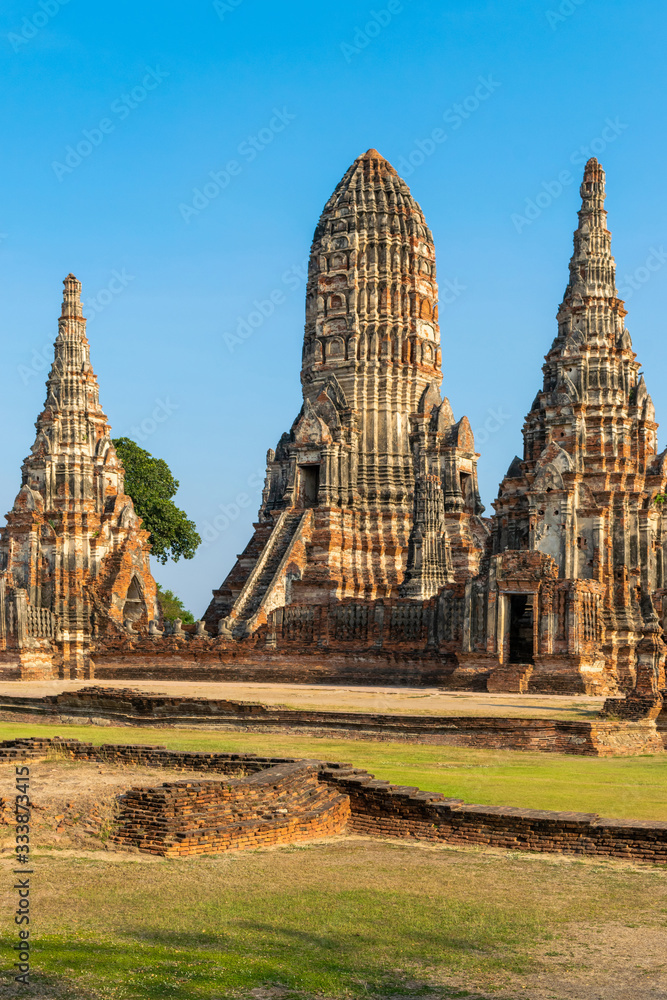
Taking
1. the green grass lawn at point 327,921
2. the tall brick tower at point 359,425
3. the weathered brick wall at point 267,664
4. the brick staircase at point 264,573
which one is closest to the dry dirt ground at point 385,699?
the weathered brick wall at point 267,664

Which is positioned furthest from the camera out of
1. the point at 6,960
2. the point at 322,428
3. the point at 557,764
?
the point at 322,428

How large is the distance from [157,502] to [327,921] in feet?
155

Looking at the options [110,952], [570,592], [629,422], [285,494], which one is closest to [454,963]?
[110,952]

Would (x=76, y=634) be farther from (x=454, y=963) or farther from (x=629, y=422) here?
(x=454, y=963)

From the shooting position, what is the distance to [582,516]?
3167cm

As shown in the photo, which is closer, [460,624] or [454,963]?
[454,963]

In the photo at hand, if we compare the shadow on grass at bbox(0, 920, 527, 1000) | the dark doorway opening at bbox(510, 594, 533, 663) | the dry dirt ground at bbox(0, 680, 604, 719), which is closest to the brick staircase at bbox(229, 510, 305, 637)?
the dry dirt ground at bbox(0, 680, 604, 719)

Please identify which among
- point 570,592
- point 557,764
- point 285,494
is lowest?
point 557,764

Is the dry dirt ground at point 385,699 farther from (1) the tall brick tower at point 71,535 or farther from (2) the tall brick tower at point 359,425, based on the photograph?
(2) the tall brick tower at point 359,425

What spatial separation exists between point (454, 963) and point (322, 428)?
34024 millimetres

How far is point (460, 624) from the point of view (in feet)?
101

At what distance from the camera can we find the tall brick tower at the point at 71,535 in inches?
1537

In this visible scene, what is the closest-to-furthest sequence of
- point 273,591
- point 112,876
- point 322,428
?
point 112,876, point 273,591, point 322,428

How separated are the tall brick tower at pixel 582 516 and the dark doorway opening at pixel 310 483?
9353 mm
